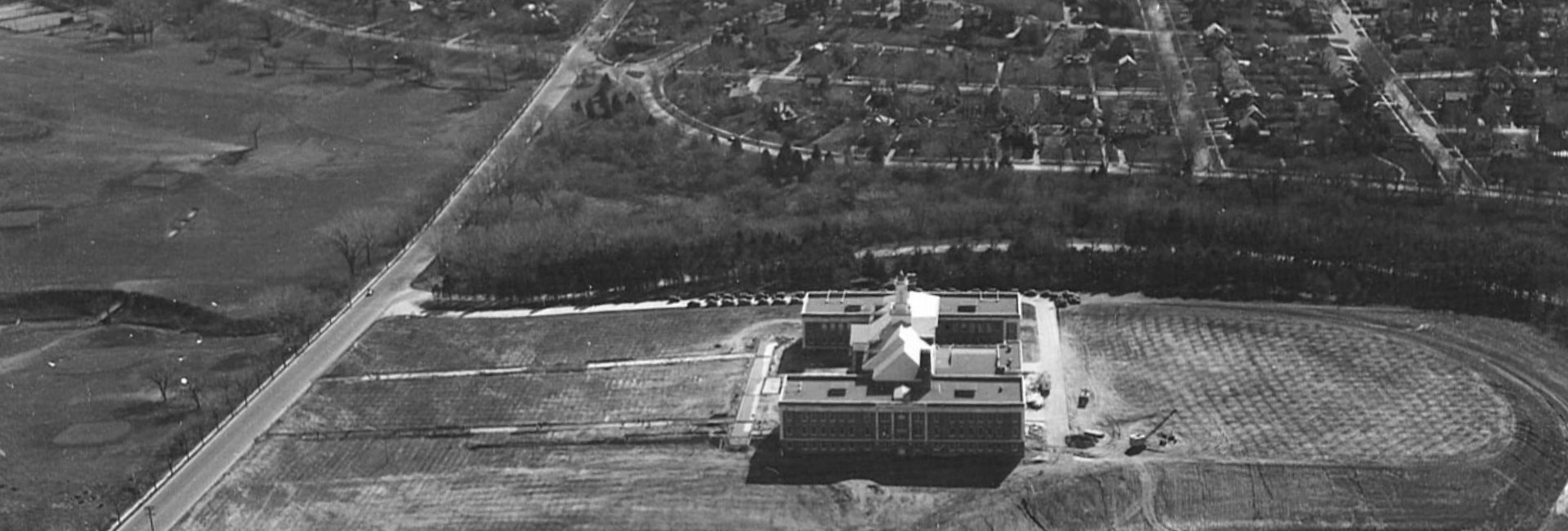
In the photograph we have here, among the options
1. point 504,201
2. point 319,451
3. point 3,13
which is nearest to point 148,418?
point 319,451

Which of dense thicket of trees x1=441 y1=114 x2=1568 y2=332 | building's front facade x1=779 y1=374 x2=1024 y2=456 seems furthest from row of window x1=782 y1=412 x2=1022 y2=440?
dense thicket of trees x1=441 y1=114 x2=1568 y2=332

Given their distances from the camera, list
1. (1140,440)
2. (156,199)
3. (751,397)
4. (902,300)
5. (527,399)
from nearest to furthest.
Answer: (1140,440)
(751,397)
(527,399)
(902,300)
(156,199)

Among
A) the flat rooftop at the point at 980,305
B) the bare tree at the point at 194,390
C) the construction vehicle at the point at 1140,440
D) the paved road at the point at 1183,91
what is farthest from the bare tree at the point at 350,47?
Result: the construction vehicle at the point at 1140,440

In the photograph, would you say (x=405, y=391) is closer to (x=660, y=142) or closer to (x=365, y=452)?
(x=365, y=452)

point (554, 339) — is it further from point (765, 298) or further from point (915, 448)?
point (915, 448)

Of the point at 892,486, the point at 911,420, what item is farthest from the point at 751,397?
the point at 892,486

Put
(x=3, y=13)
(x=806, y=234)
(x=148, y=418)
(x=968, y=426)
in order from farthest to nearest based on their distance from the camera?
(x=3, y=13)
(x=806, y=234)
(x=148, y=418)
(x=968, y=426)

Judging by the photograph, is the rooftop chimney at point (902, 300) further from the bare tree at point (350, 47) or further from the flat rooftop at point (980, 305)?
the bare tree at point (350, 47)
